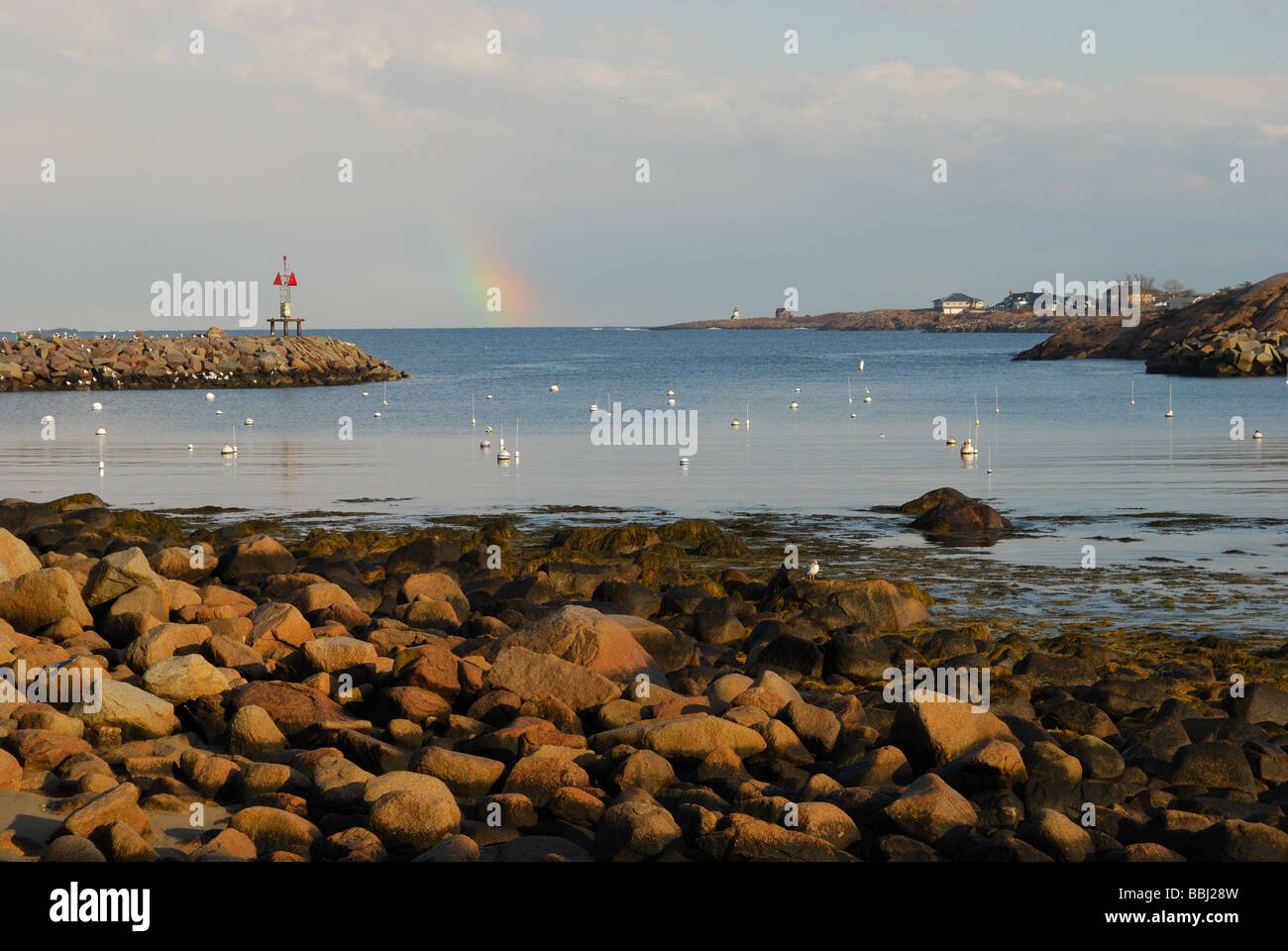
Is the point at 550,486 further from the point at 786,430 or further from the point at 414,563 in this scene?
the point at 786,430

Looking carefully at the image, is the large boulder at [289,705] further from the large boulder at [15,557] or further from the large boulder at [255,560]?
the large boulder at [255,560]

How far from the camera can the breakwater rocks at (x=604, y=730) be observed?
8336 mm

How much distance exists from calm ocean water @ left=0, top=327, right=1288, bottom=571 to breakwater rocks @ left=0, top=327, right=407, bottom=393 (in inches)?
259

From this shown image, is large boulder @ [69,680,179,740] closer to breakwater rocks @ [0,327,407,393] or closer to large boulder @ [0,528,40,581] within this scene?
large boulder @ [0,528,40,581]

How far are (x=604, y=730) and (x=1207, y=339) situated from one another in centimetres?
9369

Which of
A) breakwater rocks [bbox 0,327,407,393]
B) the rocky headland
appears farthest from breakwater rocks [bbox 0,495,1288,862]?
the rocky headland

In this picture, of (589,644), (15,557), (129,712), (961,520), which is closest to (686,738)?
(589,644)

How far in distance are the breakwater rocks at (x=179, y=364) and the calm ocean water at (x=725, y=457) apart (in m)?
6.58

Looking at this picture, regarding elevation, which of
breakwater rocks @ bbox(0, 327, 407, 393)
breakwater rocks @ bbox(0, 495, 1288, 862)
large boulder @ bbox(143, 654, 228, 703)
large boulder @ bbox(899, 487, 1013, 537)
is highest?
breakwater rocks @ bbox(0, 327, 407, 393)

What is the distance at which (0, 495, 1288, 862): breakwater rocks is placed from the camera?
834cm

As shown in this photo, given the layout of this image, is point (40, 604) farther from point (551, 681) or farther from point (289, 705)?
point (551, 681)

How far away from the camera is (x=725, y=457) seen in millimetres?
37219

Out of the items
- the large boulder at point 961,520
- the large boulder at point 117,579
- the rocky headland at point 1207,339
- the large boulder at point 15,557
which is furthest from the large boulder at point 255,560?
the rocky headland at point 1207,339

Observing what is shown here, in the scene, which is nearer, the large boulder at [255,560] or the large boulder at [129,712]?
the large boulder at [129,712]
